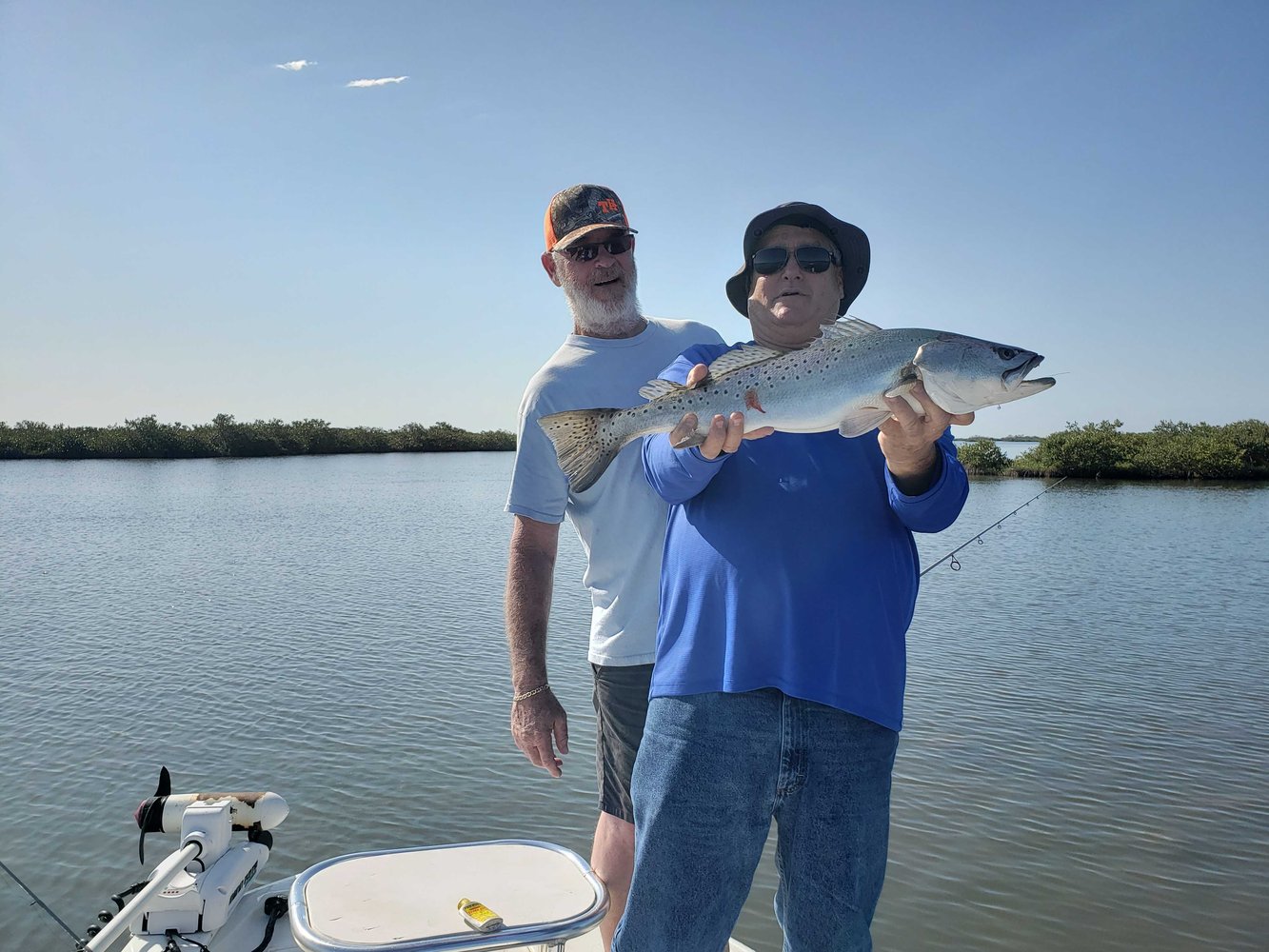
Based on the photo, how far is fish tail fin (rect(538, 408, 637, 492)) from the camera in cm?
291

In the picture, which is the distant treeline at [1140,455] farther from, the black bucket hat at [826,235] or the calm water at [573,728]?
the black bucket hat at [826,235]

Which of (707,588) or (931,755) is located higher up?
(707,588)

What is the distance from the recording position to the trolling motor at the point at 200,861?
10.7ft

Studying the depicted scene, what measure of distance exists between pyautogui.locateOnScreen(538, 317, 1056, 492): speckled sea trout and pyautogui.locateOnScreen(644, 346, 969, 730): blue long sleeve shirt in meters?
0.13

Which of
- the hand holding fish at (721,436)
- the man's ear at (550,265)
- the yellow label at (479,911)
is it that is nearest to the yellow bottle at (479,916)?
the yellow label at (479,911)

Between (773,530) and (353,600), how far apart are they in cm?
1612

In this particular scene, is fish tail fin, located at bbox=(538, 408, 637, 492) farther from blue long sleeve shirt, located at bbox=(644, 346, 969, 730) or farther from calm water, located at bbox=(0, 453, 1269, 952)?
calm water, located at bbox=(0, 453, 1269, 952)

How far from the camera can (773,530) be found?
7.59 feet

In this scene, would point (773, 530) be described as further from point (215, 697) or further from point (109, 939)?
point (215, 697)

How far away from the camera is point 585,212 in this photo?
3.49 metres

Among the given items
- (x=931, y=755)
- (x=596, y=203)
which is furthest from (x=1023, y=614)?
(x=596, y=203)

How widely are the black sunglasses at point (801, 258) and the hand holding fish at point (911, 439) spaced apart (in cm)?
58

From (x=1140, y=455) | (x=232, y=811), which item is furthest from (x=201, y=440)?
(x=232, y=811)

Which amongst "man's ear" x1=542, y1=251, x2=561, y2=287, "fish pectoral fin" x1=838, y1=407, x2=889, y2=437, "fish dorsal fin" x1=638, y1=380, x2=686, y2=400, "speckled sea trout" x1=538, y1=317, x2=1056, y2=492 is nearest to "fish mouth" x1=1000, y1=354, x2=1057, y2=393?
"speckled sea trout" x1=538, y1=317, x2=1056, y2=492
